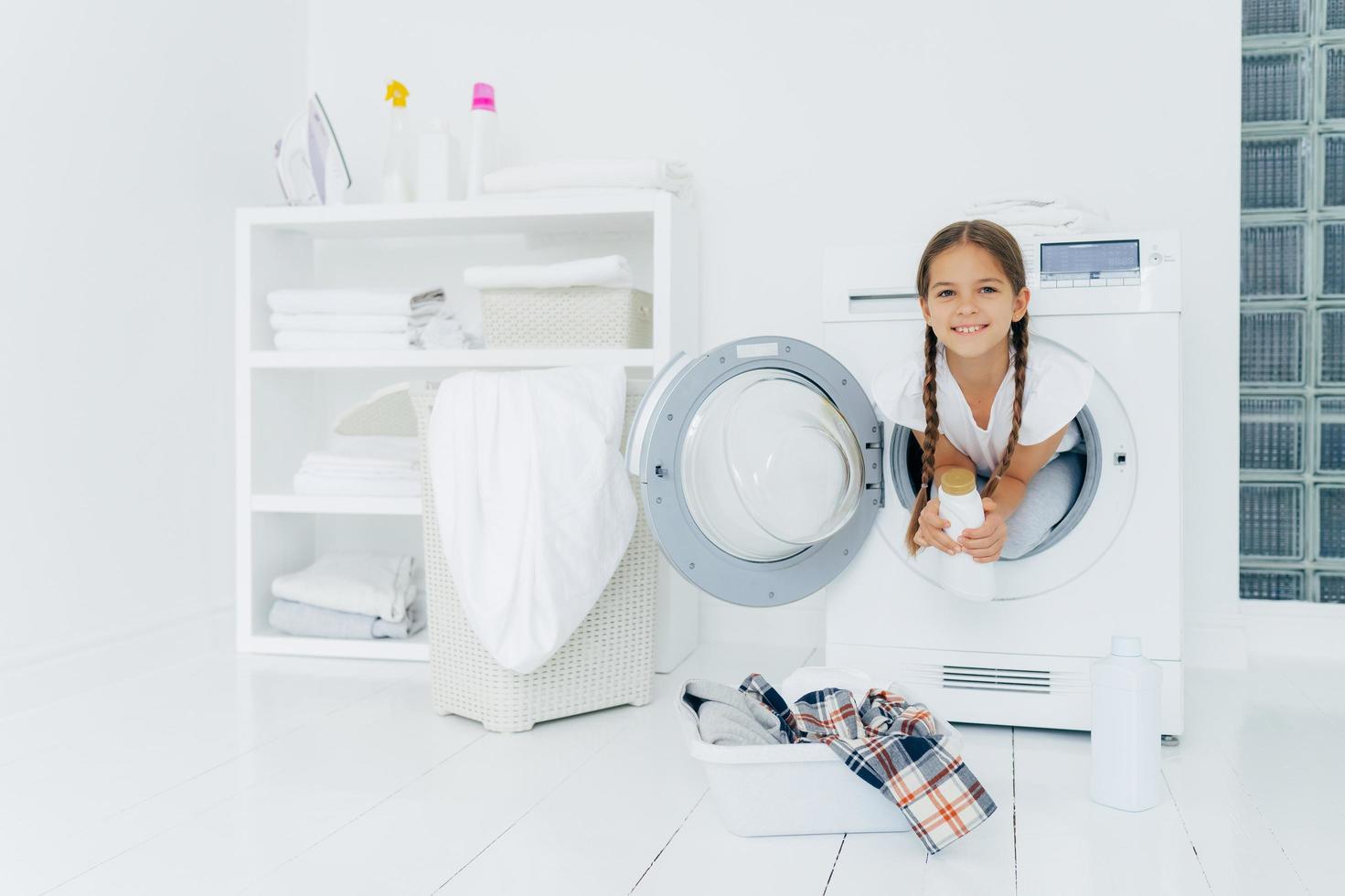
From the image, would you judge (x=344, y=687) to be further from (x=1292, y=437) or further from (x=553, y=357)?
(x=1292, y=437)

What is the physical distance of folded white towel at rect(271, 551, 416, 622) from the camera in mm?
2355

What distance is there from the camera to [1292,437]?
2400mm

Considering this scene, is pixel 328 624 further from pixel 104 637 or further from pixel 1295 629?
pixel 1295 629

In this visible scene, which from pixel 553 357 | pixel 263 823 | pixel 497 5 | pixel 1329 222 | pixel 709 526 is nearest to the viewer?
pixel 263 823

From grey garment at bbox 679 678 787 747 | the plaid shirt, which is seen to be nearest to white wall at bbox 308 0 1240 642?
grey garment at bbox 679 678 787 747

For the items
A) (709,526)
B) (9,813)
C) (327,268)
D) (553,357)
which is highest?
(327,268)

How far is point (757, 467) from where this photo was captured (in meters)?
1.67

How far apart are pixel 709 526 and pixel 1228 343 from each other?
133 cm

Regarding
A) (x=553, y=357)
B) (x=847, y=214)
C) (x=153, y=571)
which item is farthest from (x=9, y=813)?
(x=847, y=214)

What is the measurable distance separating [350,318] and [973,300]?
4.47 feet

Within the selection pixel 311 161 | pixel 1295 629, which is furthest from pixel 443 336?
pixel 1295 629

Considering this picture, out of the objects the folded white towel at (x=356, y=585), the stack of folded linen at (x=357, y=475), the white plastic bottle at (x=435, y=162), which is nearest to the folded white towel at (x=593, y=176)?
the white plastic bottle at (x=435, y=162)

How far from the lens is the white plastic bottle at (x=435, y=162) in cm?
243

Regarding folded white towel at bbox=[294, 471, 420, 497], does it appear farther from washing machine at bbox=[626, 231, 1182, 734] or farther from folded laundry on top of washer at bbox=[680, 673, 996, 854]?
folded laundry on top of washer at bbox=[680, 673, 996, 854]
